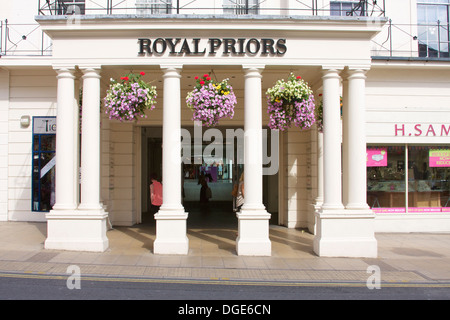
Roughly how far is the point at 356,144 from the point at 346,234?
7.00 feet

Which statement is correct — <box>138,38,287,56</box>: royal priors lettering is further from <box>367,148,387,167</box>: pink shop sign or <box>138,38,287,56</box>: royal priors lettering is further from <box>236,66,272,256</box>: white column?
<box>367,148,387,167</box>: pink shop sign

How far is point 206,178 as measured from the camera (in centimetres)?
2039

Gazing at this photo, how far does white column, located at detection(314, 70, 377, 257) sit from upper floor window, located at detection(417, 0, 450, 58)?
492 cm

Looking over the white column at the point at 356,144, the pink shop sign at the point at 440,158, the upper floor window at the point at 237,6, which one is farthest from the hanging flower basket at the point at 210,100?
the pink shop sign at the point at 440,158

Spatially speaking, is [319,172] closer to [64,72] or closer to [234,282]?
[234,282]

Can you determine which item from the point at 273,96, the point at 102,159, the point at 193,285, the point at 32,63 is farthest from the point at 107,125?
the point at 193,285

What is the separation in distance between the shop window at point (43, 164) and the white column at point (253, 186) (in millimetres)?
7085

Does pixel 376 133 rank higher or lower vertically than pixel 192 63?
lower

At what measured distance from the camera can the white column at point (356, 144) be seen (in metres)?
9.10

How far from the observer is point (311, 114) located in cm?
902

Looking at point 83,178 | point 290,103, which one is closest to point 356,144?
point 290,103

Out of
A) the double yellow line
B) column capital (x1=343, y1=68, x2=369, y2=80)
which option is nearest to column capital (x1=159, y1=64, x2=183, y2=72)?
column capital (x1=343, y1=68, x2=369, y2=80)
